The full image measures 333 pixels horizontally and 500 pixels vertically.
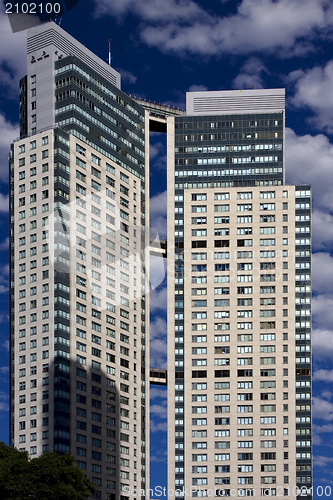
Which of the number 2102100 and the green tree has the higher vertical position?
the number 2102100

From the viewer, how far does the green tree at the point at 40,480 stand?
149500 millimetres

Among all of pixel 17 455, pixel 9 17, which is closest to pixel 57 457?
pixel 17 455

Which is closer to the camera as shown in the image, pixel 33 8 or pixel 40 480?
pixel 40 480

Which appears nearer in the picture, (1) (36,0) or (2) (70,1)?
(2) (70,1)

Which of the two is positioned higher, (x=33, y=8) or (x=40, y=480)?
(x=33, y=8)

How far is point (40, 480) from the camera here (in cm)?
15188

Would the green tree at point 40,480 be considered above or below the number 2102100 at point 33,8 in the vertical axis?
below

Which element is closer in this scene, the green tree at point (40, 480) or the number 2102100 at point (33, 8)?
the green tree at point (40, 480)

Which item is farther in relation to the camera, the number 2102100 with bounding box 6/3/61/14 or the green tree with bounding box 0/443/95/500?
the number 2102100 with bounding box 6/3/61/14

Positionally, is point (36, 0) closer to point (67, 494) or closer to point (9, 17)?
point (9, 17)

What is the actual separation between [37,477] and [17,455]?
21.7 feet

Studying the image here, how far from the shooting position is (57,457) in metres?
157

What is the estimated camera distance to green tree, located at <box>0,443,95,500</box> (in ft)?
490

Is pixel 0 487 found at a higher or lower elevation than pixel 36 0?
lower
